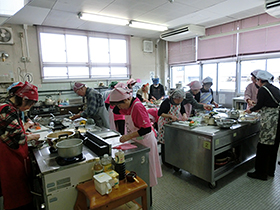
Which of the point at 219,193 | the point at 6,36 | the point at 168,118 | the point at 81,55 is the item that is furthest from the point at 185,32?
the point at 6,36

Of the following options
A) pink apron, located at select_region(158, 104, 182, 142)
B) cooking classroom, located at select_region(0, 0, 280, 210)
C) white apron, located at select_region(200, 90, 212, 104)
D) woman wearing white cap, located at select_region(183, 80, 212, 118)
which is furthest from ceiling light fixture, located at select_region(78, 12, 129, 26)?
pink apron, located at select_region(158, 104, 182, 142)

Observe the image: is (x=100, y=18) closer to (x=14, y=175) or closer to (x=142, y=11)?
(x=142, y=11)

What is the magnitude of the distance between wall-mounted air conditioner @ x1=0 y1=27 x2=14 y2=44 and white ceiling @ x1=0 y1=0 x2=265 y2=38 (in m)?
0.18

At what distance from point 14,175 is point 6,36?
160 inches

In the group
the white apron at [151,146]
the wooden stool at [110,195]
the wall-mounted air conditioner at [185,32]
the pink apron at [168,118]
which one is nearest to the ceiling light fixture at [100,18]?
the wall-mounted air conditioner at [185,32]

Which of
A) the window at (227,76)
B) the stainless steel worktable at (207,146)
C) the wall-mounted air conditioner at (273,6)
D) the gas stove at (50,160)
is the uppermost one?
the wall-mounted air conditioner at (273,6)

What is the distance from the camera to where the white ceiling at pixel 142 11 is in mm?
3569

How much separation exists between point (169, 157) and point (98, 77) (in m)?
3.80

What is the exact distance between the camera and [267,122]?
2547 millimetres

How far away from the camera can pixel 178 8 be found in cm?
391

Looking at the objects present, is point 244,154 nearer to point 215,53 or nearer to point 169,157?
point 169,157

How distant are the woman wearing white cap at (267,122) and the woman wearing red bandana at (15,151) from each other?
2.73m

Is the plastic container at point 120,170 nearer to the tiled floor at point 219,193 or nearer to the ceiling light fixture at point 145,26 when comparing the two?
the tiled floor at point 219,193

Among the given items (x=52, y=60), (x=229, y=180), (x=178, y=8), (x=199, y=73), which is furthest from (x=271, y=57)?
(x=52, y=60)
